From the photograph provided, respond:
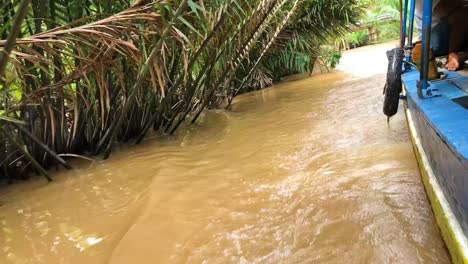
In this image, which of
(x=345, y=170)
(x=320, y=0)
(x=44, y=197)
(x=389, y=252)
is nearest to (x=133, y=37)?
(x=44, y=197)

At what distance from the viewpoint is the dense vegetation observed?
2.19 meters

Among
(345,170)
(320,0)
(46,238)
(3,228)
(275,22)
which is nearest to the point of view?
(46,238)

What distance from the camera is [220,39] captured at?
14.6 feet

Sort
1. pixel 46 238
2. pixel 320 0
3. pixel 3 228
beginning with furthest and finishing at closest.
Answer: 1. pixel 320 0
2. pixel 3 228
3. pixel 46 238

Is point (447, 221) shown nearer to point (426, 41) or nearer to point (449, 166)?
point (449, 166)

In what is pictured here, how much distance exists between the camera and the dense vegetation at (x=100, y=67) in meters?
2.19

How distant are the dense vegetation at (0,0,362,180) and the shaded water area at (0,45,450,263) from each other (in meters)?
0.29

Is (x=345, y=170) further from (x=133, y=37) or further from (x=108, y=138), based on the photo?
(x=108, y=138)

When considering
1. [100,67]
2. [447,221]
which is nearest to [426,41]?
[447,221]

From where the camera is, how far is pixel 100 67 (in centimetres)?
269

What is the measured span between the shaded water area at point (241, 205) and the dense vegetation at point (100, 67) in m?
0.29

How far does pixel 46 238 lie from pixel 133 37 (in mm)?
1428

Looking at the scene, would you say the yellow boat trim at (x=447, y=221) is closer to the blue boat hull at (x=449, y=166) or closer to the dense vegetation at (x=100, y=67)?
the blue boat hull at (x=449, y=166)

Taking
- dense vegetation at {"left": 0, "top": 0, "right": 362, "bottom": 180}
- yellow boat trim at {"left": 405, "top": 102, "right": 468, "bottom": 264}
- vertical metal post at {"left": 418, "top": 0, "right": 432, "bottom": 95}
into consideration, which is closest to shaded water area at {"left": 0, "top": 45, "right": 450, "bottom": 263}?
yellow boat trim at {"left": 405, "top": 102, "right": 468, "bottom": 264}
